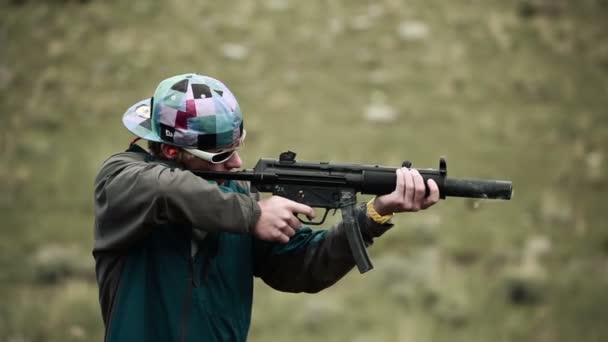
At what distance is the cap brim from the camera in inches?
151

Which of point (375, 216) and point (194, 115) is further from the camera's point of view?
point (375, 216)

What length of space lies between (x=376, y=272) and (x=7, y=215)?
14.9ft

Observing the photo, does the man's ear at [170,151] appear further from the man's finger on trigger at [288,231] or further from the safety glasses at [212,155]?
the man's finger on trigger at [288,231]

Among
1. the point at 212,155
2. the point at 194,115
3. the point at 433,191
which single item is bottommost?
the point at 433,191

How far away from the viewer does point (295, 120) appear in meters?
14.5

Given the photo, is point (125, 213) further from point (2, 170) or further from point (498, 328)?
point (2, 170)

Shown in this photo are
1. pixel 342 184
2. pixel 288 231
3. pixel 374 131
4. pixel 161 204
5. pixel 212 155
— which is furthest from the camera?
pixel 374 131

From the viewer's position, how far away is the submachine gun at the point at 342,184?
380 centimetres

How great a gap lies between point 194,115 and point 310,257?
778mm

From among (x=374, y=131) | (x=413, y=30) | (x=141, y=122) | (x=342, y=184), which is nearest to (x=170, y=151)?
(x=141, y=122)

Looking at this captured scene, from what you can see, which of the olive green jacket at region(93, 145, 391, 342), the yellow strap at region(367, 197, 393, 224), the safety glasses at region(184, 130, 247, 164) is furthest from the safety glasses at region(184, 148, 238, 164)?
the yellow strap at region(367, 197, 393, 224)

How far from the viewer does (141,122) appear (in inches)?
154

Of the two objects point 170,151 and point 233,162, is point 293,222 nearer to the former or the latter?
point 233,162

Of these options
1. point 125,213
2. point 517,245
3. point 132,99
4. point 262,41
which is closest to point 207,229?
point 125,213
